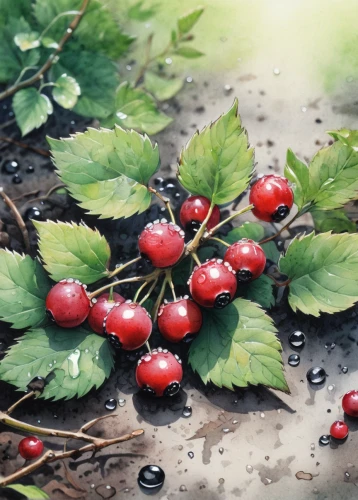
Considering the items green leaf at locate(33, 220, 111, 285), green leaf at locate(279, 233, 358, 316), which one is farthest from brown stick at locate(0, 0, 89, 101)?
green leaf at locate(279, 233, 358, 316)

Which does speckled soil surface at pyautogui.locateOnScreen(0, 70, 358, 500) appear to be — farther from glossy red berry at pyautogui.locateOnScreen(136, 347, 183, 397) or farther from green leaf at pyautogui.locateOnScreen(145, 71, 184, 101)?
green leaf at pyautogui.locateOnScreen(145, 71, 184, 101)

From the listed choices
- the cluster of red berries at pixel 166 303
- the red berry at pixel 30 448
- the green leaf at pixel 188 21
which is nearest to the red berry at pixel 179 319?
the cluster of red berries at pixel 166 303

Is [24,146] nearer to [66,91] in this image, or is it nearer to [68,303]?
[66,91]

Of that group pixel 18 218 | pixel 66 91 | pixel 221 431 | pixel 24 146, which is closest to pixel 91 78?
pixel 66 91

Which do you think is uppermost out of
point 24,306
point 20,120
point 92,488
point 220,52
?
point 220,52

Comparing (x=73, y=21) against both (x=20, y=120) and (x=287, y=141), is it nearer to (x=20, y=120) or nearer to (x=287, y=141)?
(x=20, y=120)

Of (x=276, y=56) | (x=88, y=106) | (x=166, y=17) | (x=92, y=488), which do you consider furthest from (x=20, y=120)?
(x=92, y=488)

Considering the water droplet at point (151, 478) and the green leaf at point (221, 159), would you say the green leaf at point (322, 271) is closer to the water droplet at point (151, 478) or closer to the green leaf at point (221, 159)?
the green leaf at point (221, 159)
